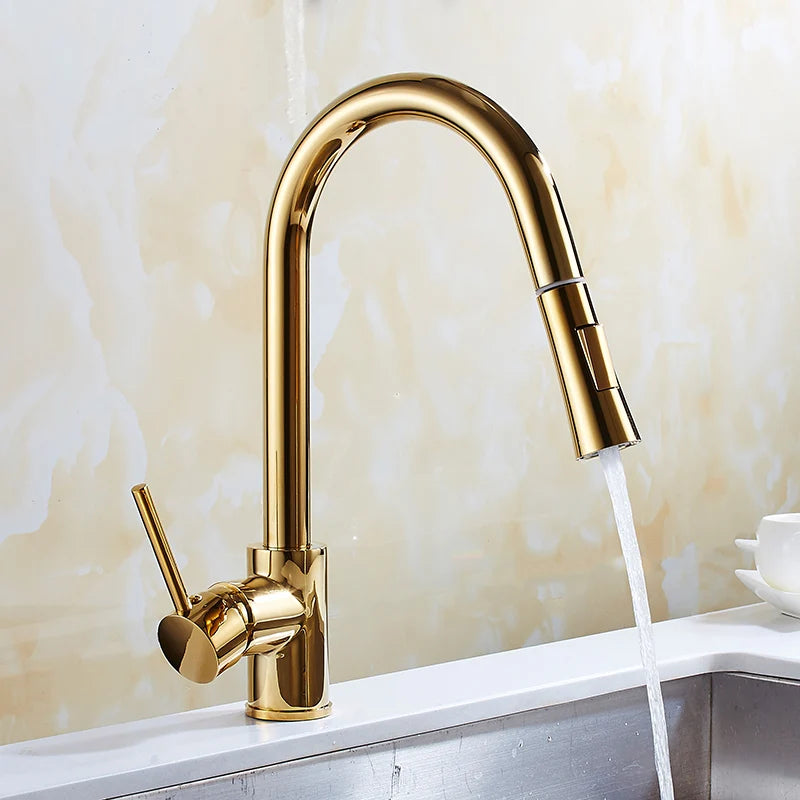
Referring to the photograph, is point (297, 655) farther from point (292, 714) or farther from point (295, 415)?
point (295, 415)

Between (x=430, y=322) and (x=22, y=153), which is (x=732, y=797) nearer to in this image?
(x=430, y=322)

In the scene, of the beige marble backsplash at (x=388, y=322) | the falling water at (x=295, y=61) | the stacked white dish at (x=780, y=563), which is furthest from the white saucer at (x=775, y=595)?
the falling water at (x=295, y=61)

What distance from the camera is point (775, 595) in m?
0.82

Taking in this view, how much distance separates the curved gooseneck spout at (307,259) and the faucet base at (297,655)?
0.04 feet

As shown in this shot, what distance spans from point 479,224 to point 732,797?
0.47 meters

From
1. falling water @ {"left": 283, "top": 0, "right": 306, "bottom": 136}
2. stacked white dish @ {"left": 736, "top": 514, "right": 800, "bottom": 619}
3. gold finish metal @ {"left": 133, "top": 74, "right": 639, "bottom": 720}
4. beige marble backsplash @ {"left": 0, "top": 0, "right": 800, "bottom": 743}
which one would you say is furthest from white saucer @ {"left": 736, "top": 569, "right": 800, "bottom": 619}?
falling water @ {"left": 283, "top": 0, "right": 306, "bottom": 136}

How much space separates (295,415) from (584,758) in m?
0.30

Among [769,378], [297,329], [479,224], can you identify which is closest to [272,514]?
[297,329]

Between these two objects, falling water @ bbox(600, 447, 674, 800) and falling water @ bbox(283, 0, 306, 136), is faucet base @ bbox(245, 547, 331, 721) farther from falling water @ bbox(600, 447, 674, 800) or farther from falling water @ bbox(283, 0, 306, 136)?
falling water @ bbox(283, 0, 306, 136)

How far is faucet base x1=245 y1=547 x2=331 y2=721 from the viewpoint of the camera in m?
0.59

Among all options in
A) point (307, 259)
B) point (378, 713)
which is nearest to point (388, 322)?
point (307, 259)

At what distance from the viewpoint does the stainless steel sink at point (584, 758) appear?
0.58 meters

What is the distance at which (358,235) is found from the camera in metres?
0.78

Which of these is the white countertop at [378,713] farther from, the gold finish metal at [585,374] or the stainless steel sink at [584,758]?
the gold finish metal at [585,374]
